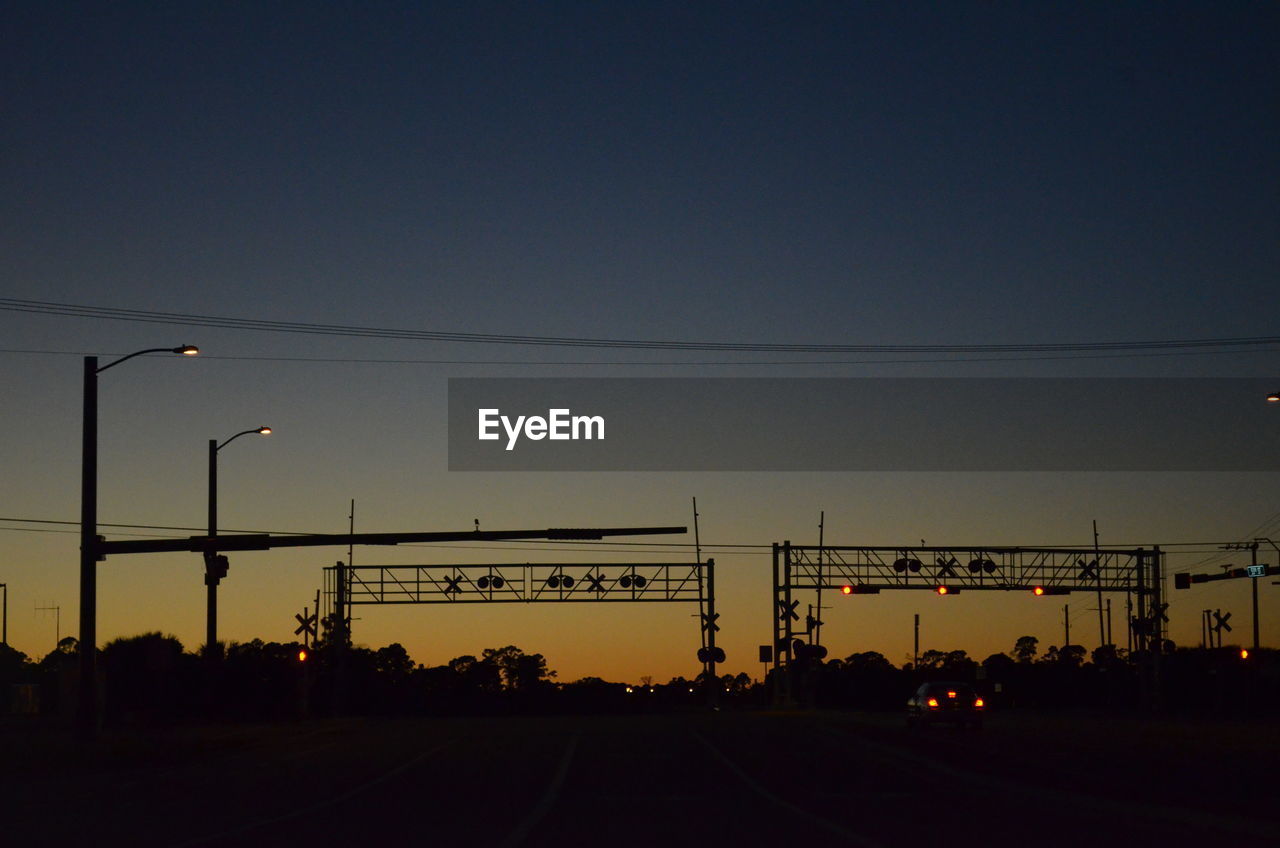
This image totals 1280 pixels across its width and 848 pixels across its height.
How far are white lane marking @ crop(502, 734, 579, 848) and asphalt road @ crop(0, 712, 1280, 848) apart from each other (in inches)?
2.4

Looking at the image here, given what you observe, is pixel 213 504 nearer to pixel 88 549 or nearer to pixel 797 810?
pixel 88 549

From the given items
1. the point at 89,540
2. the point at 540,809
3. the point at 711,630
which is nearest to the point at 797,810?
the point at 540,809

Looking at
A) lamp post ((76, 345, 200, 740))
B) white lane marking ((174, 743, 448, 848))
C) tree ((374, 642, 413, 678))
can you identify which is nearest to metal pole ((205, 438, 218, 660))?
lamp post ((76, 345, 200, 740))

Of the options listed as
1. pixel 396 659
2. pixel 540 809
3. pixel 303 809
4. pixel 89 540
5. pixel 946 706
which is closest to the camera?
pixel 540 809

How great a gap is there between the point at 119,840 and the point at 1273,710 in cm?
7230

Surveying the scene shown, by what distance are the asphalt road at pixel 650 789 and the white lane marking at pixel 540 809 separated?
0.06 m

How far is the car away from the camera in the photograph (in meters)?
47.6

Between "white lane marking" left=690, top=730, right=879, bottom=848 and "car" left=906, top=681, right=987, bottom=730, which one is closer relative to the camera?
"white lane marking" left=690, top=730, right=879, bottom=848

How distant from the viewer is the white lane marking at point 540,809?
1642 centimetres

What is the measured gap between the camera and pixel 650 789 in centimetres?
2461

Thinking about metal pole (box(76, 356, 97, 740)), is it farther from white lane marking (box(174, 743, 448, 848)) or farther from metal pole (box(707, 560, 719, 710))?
metal pole (box(707, 560, 719, 710))

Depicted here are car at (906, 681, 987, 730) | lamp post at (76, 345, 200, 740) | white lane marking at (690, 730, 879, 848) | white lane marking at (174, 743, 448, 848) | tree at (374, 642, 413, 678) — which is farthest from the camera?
tree at (374, 642, 413, 678)

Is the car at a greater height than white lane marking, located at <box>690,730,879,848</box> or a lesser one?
lesser

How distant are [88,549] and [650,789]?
19.5 meters
